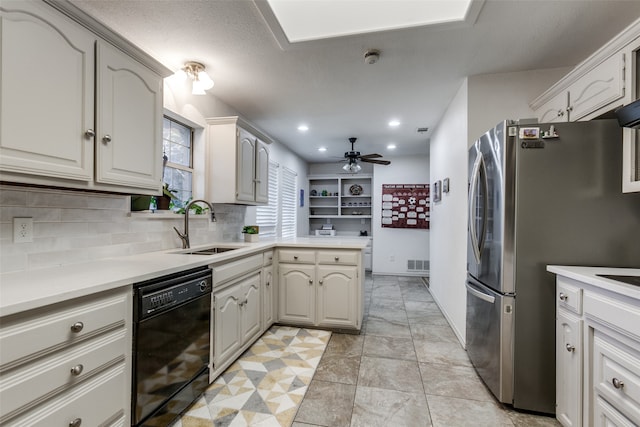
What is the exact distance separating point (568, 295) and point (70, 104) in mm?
2753

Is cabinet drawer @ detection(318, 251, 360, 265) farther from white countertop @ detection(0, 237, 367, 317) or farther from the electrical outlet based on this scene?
the electrical outlet

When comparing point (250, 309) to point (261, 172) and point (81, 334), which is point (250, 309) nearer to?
point (81, 334)

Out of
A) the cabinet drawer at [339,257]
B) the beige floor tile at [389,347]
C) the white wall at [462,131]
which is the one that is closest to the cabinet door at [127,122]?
the cabinet drawer at [339,257]

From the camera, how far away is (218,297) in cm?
208

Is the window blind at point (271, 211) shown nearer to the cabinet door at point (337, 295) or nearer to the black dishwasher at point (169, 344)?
the cabinet door at point (337, 295)

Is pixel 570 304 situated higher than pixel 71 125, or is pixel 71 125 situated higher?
pixel 71 125

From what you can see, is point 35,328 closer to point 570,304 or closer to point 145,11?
point 145,11

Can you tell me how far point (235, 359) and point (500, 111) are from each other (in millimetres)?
3145

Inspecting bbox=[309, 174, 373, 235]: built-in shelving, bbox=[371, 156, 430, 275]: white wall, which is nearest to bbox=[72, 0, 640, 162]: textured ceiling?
bbox=[371, 156, 430, 275]: white wall

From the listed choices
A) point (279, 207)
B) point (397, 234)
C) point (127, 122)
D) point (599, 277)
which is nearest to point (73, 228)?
point (127, 122)

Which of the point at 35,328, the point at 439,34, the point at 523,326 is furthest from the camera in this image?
the point at 439,34

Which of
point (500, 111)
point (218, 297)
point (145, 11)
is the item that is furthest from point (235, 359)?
point (500, 111)

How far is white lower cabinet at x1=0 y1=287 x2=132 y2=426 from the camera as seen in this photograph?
3.04 feet

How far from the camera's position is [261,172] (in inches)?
141
